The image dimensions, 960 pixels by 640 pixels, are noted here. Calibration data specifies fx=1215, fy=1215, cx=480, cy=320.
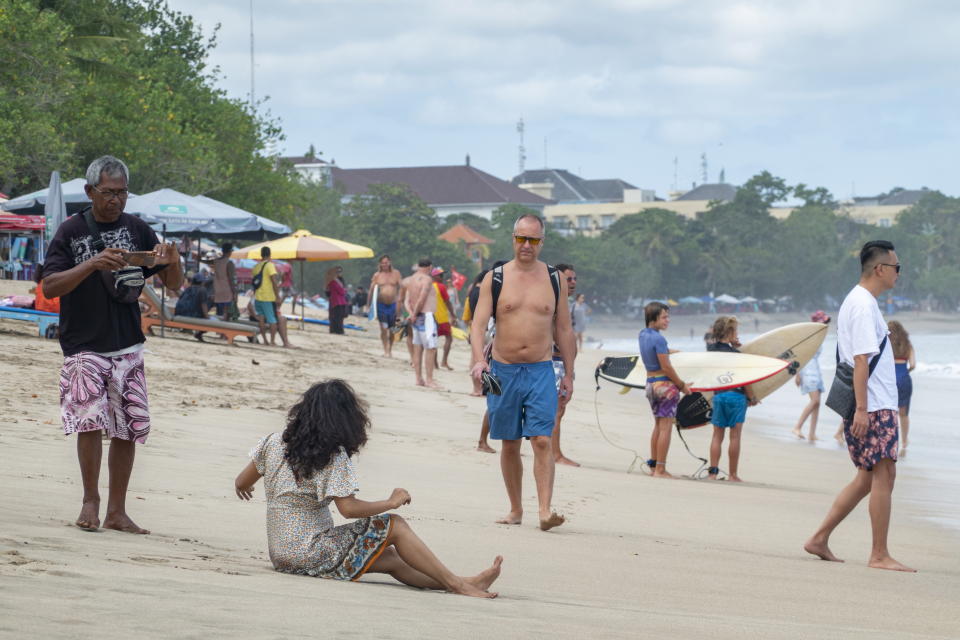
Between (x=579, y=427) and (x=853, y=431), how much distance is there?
26.8 feet

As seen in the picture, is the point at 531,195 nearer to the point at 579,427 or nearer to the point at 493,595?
the point at 579,427

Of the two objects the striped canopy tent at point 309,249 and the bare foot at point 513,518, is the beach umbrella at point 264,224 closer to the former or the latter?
the striped canopy tent at point 309,249

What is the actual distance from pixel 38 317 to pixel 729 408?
9.15m

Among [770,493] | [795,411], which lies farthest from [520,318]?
[795,411]

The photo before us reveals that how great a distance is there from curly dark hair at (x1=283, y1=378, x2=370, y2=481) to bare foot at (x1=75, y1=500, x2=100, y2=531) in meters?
1.04

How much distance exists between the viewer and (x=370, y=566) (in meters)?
4.41

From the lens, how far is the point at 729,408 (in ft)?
31.4

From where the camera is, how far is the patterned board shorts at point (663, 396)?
358 inches

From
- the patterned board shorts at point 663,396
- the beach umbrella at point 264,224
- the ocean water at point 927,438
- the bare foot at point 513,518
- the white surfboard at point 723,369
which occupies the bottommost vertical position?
the ocean water at point 927,438

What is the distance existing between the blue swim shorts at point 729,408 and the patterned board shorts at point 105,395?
5.65 metres

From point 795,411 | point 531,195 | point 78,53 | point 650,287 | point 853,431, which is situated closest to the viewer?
point 853,431

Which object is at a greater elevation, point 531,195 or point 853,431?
point 531,195

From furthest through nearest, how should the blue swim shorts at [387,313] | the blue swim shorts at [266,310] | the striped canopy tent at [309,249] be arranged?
the striped canopy tent at [309,249] → the blue swim shorts at [387,313] → the blue swim shorts at [266,310]

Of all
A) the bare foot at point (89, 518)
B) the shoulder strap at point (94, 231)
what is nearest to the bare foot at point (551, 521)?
the bare foot at point (89, 518)
